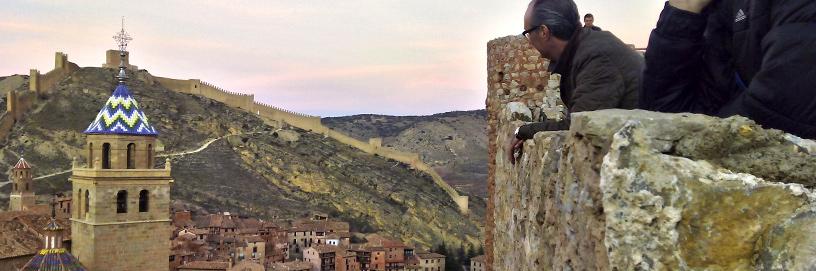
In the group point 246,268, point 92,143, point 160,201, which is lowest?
point 246,268

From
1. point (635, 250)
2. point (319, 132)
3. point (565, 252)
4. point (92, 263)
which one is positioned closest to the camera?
point (635, 250)

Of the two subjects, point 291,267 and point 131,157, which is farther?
point 291,267

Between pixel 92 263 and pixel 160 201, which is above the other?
pixel 160 201

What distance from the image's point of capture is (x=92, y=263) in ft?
65.7

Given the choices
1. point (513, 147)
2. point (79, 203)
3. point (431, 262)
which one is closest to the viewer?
point (513, 147)

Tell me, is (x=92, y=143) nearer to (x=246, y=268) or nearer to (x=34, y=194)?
(x=246, y=268)

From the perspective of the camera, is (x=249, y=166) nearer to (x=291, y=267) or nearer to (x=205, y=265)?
(x=291, y=267)

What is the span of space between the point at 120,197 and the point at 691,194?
2088 cm

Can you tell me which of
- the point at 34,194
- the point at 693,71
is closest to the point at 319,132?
the point at 34,194

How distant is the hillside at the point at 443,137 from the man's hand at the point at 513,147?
66.3m

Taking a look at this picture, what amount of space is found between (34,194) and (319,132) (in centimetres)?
3295

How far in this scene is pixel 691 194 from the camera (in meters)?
1.15

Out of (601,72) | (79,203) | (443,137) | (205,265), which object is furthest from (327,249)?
(443,137)

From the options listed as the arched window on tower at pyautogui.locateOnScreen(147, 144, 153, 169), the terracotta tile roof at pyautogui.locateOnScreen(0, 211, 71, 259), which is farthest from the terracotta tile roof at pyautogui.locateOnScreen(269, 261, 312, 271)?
the arched window on tower at pyautogui.locateOnScreen(147, 144, 153, 169)
